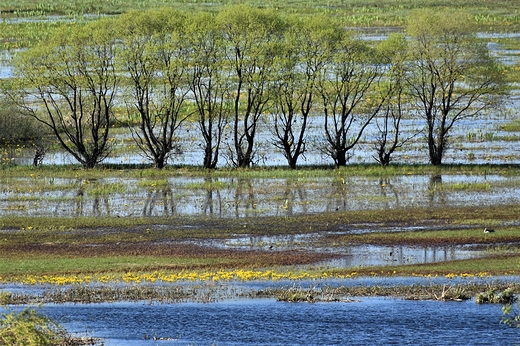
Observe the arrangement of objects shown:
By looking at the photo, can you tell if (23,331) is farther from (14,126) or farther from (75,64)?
(14,126)

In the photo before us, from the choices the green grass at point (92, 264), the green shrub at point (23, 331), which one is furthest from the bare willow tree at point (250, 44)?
the green shrub at point (23, 331)

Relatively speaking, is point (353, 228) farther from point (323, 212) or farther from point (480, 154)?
point (480, 154)

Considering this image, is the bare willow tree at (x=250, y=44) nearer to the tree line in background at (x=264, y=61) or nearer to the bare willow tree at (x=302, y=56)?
the tree line in background at (x=264, y=61)

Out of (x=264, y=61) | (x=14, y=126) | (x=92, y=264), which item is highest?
(x=264, y=61)

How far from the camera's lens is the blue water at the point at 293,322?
24766mm

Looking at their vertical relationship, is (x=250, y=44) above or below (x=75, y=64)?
above

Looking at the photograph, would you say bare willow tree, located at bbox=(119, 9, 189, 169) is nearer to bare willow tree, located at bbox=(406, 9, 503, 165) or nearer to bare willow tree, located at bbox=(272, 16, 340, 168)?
bare willow tree, located at bbox=(272, 16, 340, 168)

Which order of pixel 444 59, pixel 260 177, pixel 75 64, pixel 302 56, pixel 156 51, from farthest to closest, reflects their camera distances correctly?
pixel 75 64 → pixel 302 56 → pixel 156 51 → pixel 444 59 → pixel 260 177

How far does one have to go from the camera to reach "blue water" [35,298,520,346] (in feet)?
81.3

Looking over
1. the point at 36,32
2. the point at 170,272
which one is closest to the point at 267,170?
the point at 170,272

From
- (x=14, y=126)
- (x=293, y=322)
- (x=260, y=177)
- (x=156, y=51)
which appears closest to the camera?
(x=293, y=322)

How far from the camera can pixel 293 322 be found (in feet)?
86.1

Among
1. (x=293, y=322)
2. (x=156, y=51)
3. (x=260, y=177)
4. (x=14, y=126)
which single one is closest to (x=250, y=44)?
(x=156, y=51)

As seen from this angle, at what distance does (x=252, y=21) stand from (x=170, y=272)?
1044 inches
